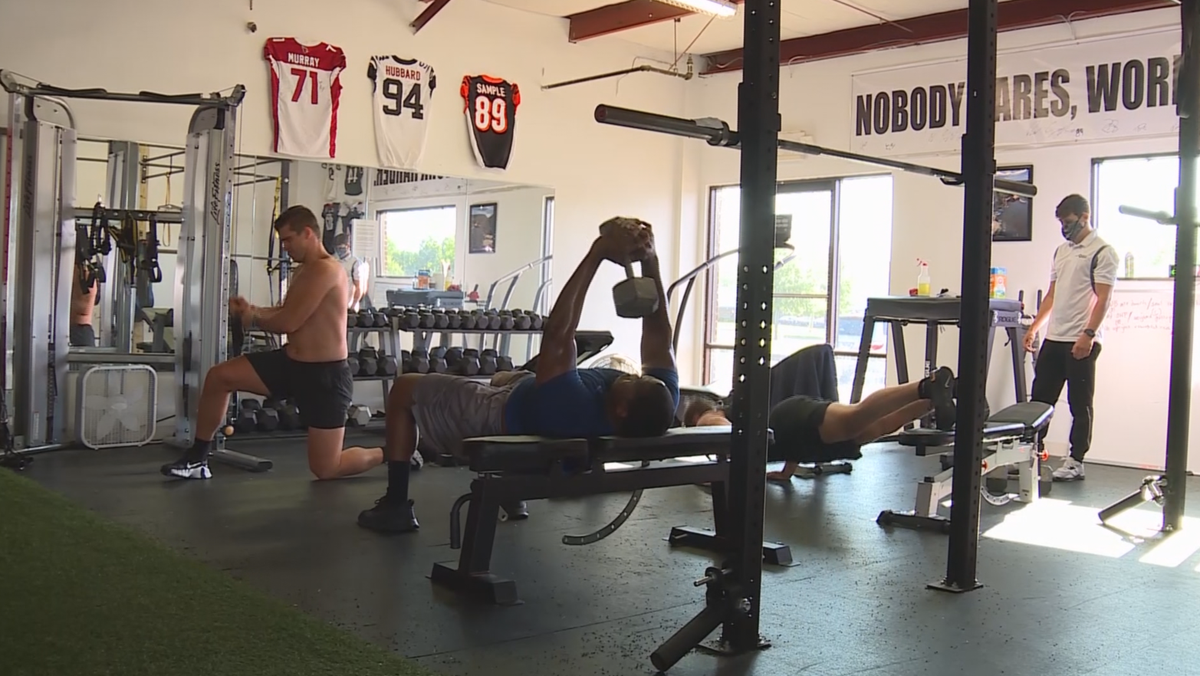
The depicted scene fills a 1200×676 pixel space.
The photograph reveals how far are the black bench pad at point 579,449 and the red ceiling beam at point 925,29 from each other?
16.2ft

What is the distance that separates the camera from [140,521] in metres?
3.73

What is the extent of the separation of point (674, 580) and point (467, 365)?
12.3ft

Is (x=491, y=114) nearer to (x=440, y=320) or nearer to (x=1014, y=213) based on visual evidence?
(x=440, y=320)

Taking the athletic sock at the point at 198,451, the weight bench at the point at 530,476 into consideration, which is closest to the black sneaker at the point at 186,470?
the athletic sock at the point at 198,451

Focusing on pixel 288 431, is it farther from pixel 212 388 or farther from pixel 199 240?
pixel 212 388

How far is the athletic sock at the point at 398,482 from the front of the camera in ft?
12.1

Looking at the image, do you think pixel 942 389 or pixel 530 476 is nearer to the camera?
pixel 530 476

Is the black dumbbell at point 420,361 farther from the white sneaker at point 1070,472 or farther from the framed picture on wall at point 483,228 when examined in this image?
the white sneaker at point 1070,472

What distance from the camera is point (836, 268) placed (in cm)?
812

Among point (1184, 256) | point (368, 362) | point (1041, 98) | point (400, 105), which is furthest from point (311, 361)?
point (1041, 98)

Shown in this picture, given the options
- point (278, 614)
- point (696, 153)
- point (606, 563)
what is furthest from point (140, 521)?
point (696, 153)

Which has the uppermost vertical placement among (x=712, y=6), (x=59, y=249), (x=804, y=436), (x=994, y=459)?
(x=712, y=6)

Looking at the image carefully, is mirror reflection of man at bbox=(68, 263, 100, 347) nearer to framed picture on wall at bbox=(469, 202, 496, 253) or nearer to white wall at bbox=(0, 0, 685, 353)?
white wall at bbox=(0, 0, 685, 353)

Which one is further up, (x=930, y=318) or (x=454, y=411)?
(x=930, y=318)
